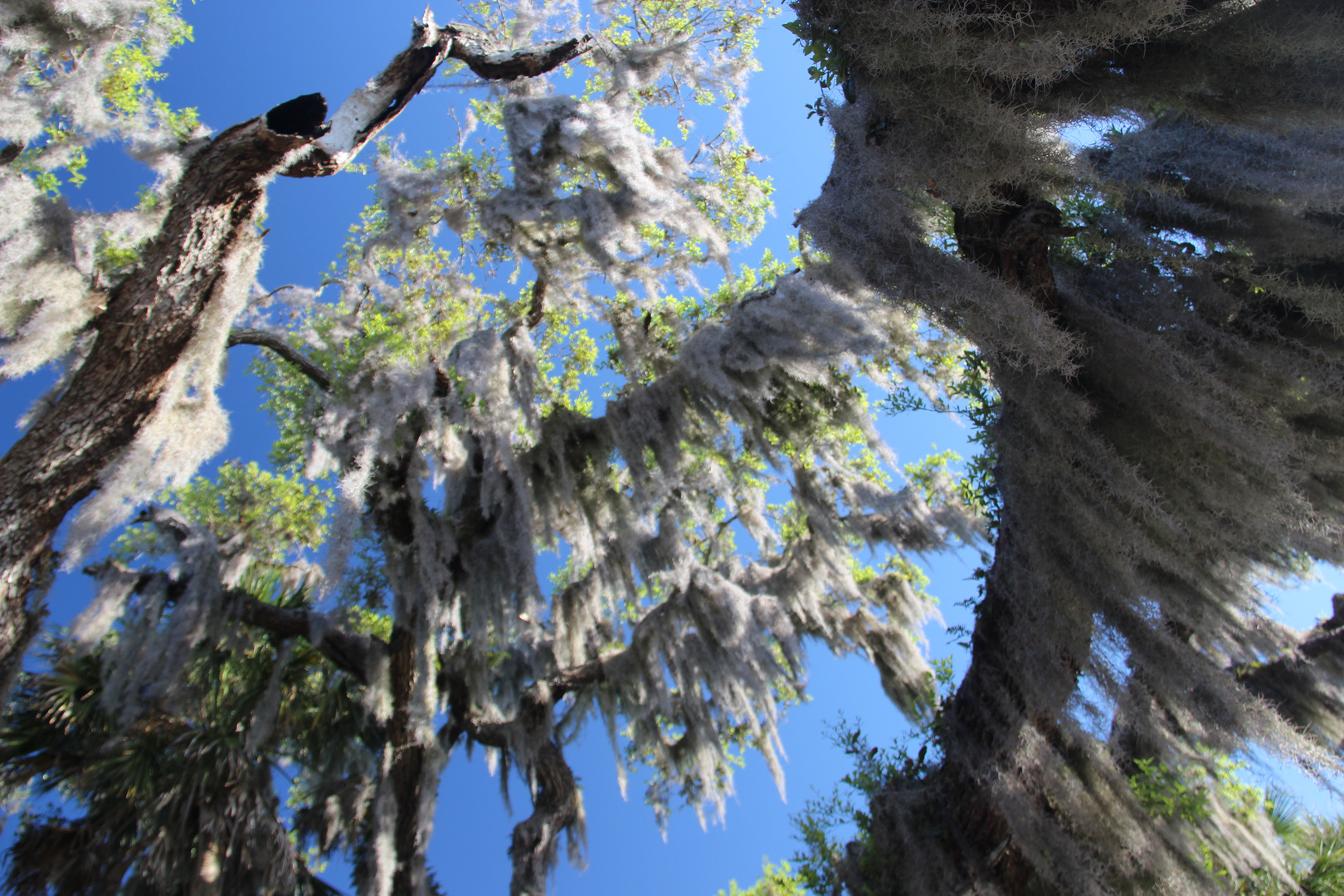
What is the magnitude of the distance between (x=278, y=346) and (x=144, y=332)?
2398 mm

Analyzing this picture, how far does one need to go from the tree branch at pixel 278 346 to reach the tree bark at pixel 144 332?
1.84 meters

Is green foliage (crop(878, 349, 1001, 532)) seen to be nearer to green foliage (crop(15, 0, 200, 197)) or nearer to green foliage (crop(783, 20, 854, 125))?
green foliage (crop(783, 20, 854, 125))

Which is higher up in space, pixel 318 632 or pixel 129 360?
pixel 318 632

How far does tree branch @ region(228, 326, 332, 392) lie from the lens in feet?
16.3


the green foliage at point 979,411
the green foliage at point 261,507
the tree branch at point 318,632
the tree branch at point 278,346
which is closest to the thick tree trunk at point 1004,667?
the green foliage at point 979,411

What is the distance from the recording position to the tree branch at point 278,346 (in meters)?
4.97

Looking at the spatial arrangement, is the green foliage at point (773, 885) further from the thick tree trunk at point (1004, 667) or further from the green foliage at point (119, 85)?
the green foliage at point (119, 85)

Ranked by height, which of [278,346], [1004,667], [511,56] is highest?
[511,56]

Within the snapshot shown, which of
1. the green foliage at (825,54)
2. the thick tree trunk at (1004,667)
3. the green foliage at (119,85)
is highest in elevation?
the green foliage at (119,85)

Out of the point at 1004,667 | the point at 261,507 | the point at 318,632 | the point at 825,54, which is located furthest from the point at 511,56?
the point at 261,507

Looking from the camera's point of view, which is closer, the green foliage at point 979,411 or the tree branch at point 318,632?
the green foliage at point 979,411

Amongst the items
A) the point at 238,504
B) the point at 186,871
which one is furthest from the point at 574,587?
the point at 238,504

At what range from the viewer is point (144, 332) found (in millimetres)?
2922

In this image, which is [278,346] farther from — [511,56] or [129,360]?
[511,56]
